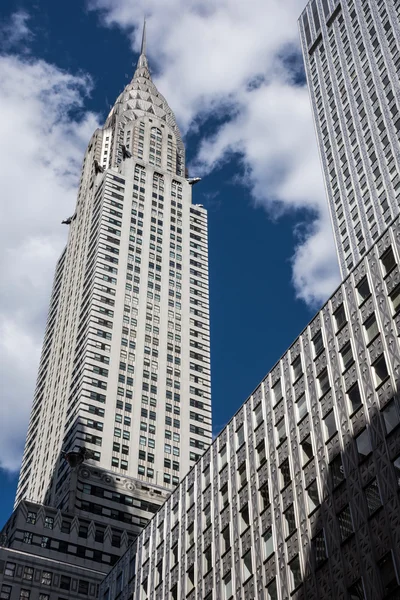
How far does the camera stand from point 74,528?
4493 inches

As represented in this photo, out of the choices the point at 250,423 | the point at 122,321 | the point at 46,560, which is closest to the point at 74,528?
the point at 46,560

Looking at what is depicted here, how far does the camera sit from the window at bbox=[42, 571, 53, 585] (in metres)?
98.0

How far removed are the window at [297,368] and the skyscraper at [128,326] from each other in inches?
2881

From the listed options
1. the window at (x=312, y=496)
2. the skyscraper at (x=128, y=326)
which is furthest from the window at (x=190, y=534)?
the skyscraper at (x=128, y=326)

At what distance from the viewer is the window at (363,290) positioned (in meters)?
51.2

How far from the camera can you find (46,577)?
3883 inches

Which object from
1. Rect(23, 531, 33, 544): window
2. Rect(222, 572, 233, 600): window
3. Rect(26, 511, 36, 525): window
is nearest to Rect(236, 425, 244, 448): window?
Rect(222, 572, 233, 600): window

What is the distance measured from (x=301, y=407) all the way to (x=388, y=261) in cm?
1012

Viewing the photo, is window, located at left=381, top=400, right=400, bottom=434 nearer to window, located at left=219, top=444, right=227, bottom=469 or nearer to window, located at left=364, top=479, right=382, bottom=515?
window, located at left=364, top=479, right=382, bottom=515

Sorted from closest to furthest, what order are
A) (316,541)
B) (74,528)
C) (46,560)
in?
(316,541) < (46,560) < (74,528)

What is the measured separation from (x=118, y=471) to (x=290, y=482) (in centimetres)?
7918

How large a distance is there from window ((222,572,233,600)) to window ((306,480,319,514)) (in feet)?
27.3

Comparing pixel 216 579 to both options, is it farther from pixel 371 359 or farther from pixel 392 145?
pixel 392 145

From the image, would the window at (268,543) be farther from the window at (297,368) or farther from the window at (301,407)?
the window at (297,368)
